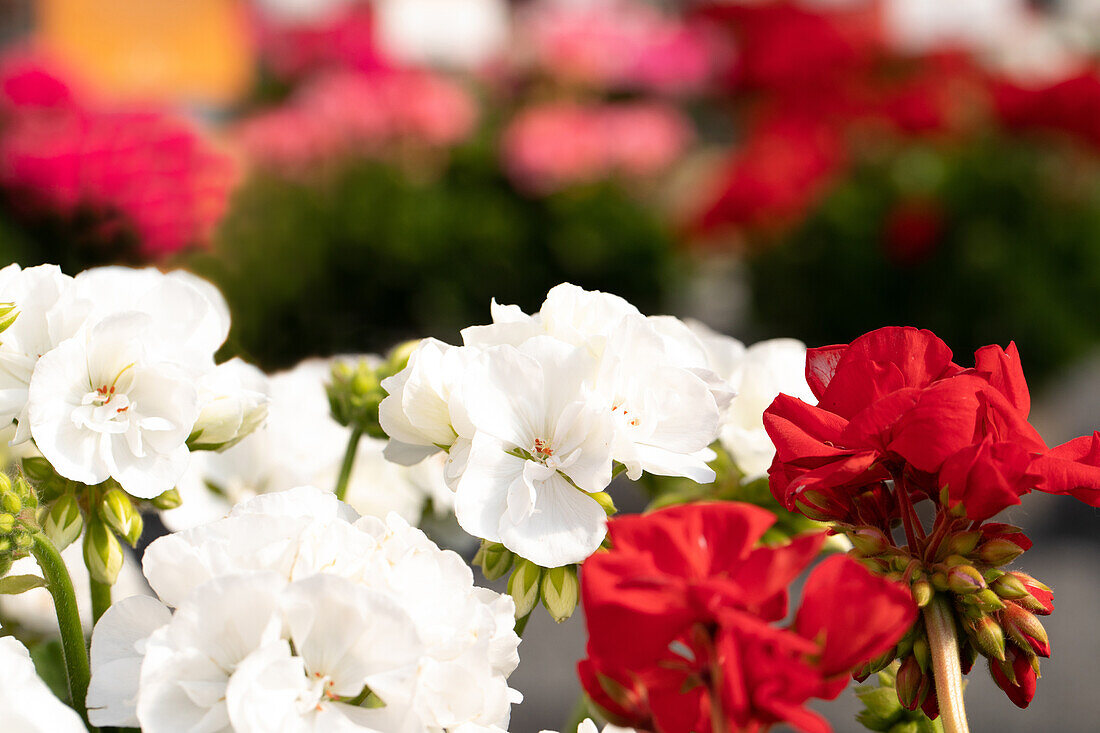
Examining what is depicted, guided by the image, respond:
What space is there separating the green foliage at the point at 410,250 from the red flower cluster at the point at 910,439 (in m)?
2.44

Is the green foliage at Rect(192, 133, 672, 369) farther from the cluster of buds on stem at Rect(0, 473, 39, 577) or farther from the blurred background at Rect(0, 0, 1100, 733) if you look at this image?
the cluster of buds on stem at Rect(0, 473, 39, 577)

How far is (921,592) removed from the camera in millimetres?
356

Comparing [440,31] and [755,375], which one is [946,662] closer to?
[755,375]

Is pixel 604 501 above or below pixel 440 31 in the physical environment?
above

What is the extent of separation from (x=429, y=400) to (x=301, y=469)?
0.57ft

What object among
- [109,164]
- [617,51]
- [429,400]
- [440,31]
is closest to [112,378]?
[429,400]

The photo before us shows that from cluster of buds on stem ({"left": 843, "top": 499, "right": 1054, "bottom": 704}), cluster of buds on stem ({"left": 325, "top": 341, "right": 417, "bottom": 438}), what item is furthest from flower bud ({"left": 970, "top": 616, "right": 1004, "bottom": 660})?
cluster of buds on stem ({"left": 325, "top": 341, "right": 417, "bottom": 438})

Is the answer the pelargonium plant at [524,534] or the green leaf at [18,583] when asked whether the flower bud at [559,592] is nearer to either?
the pelargonium plant at [524,534]

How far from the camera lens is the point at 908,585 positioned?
0.36m

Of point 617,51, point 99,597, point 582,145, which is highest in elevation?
point 99,597

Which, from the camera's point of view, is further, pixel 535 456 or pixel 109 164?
pixel 109 164

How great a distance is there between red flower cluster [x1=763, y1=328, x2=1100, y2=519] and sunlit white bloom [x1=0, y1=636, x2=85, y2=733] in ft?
0.73

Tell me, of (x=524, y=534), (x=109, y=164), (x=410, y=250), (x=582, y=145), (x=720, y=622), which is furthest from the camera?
(x=582, y=145)

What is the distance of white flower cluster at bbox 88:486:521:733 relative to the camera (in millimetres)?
309
